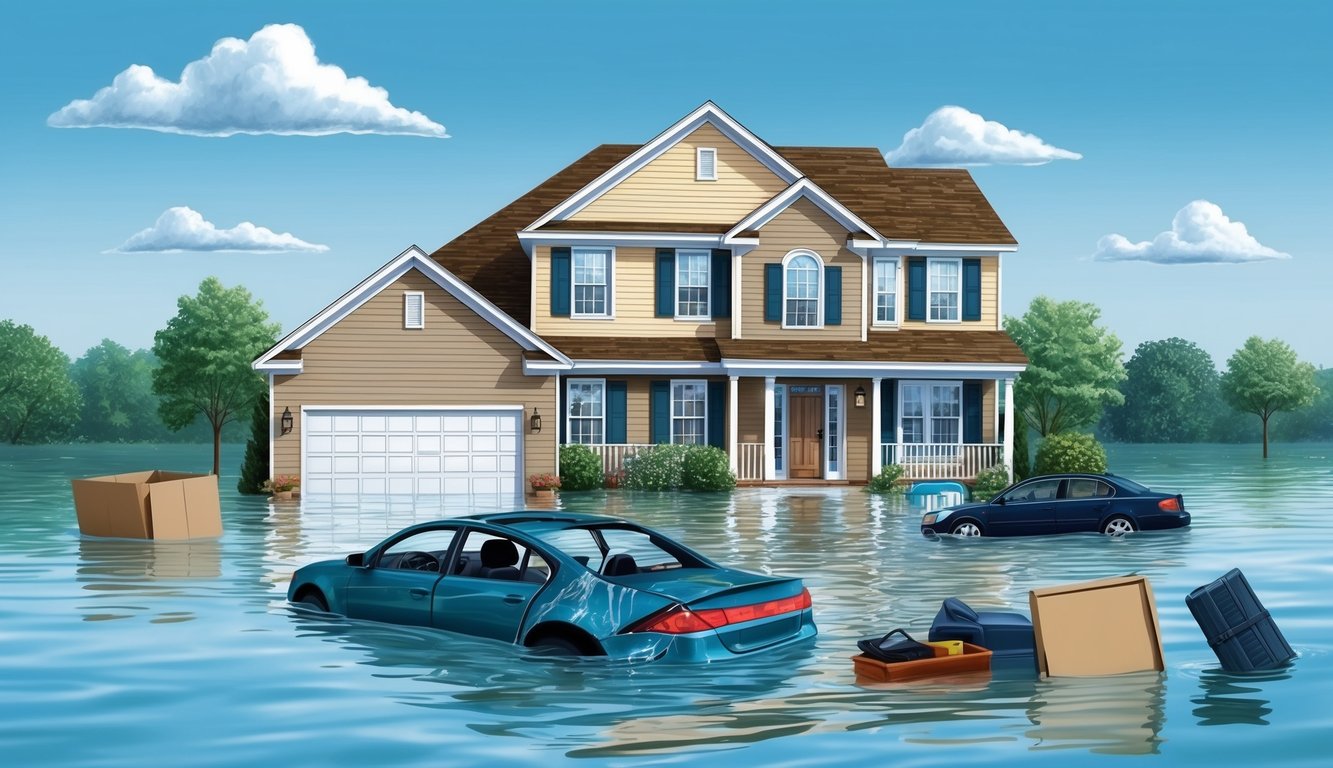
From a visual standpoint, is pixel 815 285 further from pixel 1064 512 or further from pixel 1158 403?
pixel 1158 403

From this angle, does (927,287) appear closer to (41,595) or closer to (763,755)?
(41,595)

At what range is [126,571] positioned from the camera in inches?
829

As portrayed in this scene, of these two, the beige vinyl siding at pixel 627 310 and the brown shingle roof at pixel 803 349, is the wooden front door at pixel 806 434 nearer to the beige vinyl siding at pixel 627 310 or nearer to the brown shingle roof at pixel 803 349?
the brown shingle roof at pixel 803 349

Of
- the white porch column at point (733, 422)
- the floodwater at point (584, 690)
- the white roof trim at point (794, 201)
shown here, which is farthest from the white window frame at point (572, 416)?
the floodwater at point (584, 690)

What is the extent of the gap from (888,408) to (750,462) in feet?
13.4

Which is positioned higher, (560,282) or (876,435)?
(560,282)

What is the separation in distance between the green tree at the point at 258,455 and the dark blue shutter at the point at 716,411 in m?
11.3

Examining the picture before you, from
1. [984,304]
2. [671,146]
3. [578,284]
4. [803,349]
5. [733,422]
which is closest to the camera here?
[733,422]

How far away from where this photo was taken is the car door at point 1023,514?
26.8 m

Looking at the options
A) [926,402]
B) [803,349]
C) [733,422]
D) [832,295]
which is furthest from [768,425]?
[926,402]

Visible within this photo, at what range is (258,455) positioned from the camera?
121ft

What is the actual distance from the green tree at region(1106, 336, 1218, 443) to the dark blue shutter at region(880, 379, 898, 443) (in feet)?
274

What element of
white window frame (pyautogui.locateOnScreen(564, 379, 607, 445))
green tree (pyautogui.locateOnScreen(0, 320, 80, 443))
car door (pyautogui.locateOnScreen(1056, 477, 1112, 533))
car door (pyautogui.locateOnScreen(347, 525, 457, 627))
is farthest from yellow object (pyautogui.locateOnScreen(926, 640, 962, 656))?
green tree (pyautogui.locateOnScreen(0, 320, 80, 443))

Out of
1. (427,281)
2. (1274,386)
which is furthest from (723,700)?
(1274,386)
